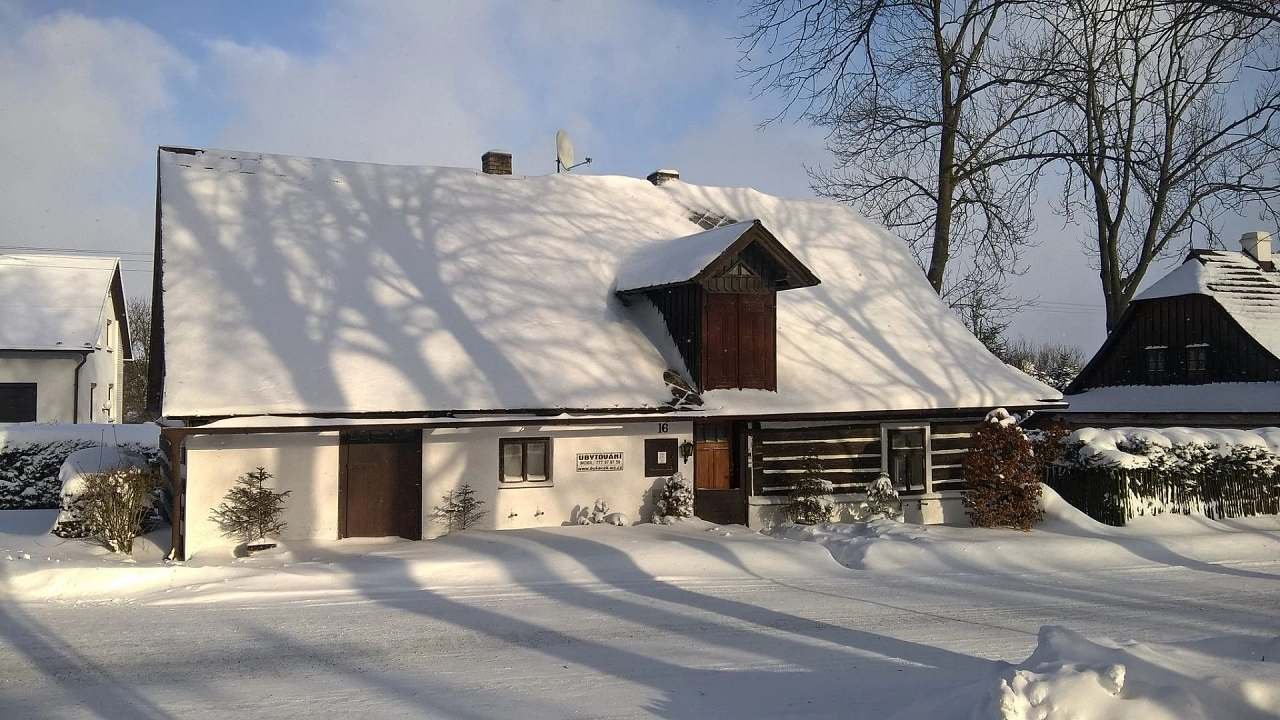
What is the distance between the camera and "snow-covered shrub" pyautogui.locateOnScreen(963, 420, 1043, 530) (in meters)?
19.4

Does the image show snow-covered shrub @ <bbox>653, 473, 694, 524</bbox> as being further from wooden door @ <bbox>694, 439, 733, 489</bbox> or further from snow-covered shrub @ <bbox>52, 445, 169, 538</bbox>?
snow-covered shrub @ <bbox>52, 445, 169, 538</bbox>

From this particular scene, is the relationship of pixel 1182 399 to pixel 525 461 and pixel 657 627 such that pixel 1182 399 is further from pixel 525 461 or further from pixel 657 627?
pixel 657 627

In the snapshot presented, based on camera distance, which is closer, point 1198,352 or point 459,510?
point 459,510

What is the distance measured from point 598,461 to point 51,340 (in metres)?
19.7

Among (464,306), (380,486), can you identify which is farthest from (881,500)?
(380,486)

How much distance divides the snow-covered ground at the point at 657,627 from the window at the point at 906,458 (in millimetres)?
2385

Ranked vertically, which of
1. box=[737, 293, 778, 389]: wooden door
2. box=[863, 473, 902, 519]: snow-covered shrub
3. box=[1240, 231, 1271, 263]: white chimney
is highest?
box=[1240, 231, 1271, 263]: white chimney

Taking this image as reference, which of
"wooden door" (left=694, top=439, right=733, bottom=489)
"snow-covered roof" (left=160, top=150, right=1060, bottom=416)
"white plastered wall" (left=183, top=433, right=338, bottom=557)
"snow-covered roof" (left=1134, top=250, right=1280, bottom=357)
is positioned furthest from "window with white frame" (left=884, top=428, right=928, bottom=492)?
"snow-covered roof" (left=1134, top=250, right=1280, bottom=357)

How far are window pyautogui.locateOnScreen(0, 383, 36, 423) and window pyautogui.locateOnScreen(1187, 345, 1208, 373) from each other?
34284mm

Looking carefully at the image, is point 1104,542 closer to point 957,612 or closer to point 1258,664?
point 957,612

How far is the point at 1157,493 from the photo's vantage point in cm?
2100

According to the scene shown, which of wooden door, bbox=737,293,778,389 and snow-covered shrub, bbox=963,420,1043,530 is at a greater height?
wooden door, bbox=737,293,778,389

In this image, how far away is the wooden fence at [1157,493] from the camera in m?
20.6

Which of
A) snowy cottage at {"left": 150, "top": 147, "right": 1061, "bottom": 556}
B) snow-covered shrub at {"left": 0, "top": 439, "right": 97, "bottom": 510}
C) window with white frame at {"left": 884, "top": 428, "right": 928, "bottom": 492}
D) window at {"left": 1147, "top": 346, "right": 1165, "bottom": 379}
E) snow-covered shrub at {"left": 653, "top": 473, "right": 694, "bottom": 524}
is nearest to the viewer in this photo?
snowy cottage at {"left": 150, "top": 147, "right": 1061, "bottom": 556}
